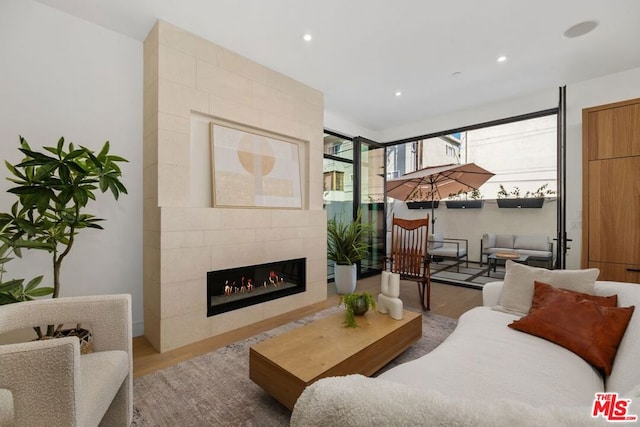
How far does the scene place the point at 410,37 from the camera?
2572 millimetres

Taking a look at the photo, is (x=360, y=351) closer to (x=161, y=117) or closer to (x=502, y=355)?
(x=502, y=355)

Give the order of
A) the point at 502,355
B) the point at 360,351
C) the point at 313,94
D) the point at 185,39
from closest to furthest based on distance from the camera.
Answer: the point at 502,355 < the point at 360,351 < the point at 185,39 < the point at 313,94

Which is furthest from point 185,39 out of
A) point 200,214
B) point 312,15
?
point 200,214

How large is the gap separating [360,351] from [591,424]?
135 cm

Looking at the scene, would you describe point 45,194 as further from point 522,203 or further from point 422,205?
point 522,203

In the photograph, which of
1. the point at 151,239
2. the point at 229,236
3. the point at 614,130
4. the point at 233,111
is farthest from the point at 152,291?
the point at 614,130

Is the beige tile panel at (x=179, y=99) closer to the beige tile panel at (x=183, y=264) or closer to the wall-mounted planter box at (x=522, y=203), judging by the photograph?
the beige tile panel at (x=183, y=264)

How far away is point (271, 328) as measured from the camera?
272 centimetres

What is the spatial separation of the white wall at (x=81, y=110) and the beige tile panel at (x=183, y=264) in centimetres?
52

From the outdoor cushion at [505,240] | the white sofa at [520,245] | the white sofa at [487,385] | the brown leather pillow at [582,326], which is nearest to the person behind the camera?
the white sofa at [487,385]

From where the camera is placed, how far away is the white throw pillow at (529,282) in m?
1.77

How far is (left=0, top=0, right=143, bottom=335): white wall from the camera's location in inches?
81.3

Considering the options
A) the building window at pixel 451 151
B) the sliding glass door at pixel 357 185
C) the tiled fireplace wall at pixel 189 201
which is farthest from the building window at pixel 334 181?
the building window at pixel 451 151

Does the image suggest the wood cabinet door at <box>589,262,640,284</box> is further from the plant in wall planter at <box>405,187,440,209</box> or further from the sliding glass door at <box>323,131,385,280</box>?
the plant in wall planter at <box>405,187,440,209</box>
